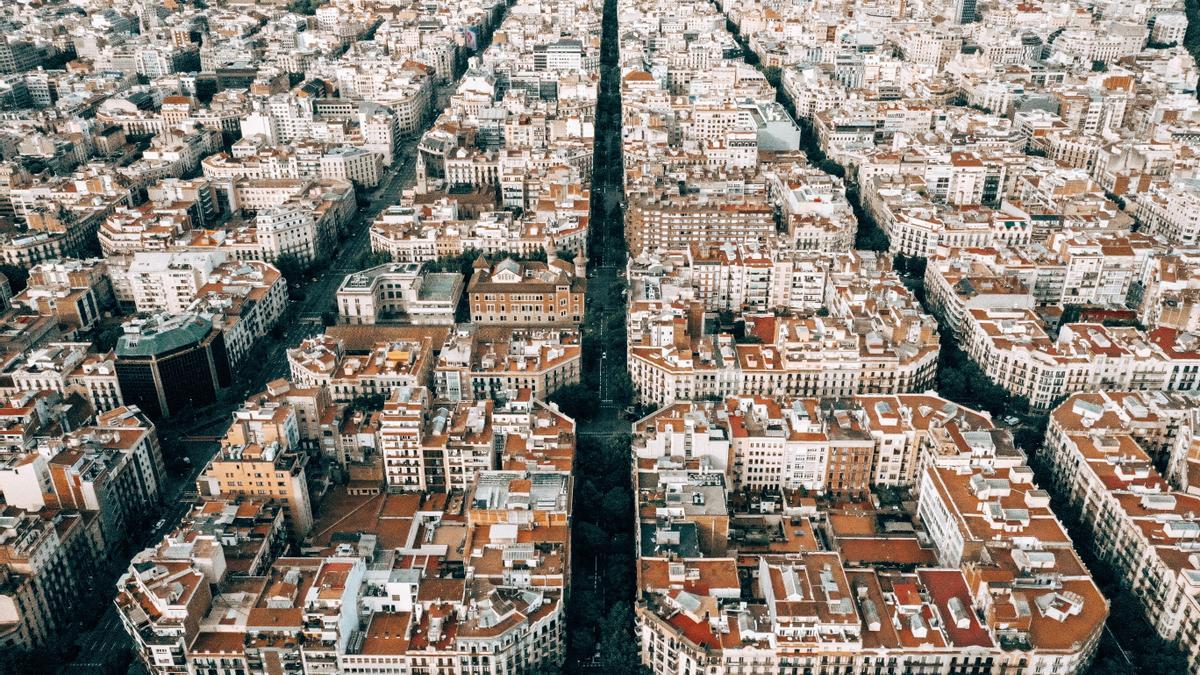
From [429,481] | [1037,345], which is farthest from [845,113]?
[429,481]

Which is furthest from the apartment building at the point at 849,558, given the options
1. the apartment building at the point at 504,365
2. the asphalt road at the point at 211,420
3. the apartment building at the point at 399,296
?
the asphalt road at the point at 211,420

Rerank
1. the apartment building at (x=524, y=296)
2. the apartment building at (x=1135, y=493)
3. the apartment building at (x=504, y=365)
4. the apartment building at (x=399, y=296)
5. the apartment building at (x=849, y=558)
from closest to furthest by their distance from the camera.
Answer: the apartment building at (x=849, y=558)
the apartment building at (x=1135, y=493)
the apartment building at (x=504, y=365)
the apartment building at (x=524, y=296)
the apartment building at (x=399, y=296)

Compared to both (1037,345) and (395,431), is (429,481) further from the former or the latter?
(1037,345)

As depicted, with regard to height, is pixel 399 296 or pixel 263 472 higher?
pixel 263 472

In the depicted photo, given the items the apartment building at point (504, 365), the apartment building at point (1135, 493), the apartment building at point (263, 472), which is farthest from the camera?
the apartment building at point (504, 365)

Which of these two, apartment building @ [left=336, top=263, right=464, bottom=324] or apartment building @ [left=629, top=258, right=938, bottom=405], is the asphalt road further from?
apartment building @ [left=629, top=258, right=938, bottom=405]

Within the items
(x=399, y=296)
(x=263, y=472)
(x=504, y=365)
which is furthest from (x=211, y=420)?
(x=504, y=365)

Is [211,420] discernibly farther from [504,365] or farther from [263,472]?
[504,365]

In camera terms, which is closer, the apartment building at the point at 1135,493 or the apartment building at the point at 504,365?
the apartment building at the point at 1135,493

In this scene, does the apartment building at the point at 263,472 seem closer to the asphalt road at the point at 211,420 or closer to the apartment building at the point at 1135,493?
the asphalt road at the point at 211,420

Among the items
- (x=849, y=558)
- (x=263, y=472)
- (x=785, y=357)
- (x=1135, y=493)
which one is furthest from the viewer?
(x=785, y=357)

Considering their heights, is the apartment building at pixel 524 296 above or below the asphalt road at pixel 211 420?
above
